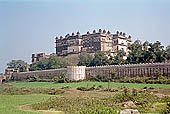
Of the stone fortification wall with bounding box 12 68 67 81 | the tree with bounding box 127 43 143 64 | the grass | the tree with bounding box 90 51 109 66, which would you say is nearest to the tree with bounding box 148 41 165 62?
the tree with bounding box 127 43 143 64

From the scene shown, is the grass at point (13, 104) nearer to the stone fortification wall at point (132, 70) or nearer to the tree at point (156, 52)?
the stone fortification wall at point (132, 70)

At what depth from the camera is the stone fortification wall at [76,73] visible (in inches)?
2450

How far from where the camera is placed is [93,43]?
89125mm

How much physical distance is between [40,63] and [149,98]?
62.0 meters

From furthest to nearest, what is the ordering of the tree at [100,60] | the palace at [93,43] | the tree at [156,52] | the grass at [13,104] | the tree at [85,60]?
1. the palace at [93,43]
2. the tree at [85,60]
3. the tree at [100,60]
4. the tree at [156,52]
5. the grass at [13,104]

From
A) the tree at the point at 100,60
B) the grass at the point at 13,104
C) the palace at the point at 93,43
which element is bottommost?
the grass at the point at 13,104

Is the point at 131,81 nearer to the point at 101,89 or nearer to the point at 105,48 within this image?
the point at 101,89

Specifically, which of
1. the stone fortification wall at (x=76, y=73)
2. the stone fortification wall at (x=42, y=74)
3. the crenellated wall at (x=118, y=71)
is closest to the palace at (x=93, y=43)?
the stone fortification wall at (x=42, y=74)

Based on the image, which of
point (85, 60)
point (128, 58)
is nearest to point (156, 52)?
point (128, 58)

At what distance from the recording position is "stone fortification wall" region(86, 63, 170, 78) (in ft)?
162

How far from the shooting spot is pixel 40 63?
87688mm

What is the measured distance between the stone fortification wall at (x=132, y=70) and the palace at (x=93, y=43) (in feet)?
82.7

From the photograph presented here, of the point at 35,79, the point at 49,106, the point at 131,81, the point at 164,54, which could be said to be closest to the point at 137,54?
the point at 164,54

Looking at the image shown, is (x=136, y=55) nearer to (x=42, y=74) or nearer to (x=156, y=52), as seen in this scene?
(x=156, y=52)
